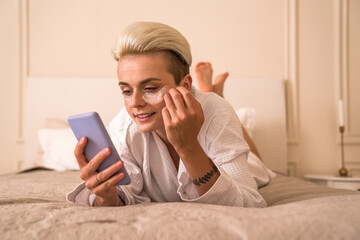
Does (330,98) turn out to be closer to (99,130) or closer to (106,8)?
(106,8)

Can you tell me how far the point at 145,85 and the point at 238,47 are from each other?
2452mm

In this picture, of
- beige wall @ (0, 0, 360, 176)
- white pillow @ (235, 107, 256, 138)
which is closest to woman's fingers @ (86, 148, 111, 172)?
white pillow @ (235, 107, 256, 138)

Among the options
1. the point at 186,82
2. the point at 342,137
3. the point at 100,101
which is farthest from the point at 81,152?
the point at 342,137

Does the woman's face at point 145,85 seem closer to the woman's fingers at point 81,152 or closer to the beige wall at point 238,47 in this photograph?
the woman's fingers at point 81,152

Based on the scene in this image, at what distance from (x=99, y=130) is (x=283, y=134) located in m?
2.49

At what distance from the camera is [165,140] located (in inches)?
51.7

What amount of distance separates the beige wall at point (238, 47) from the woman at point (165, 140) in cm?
215

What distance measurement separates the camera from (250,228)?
621 millimetres

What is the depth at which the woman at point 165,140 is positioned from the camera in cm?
95

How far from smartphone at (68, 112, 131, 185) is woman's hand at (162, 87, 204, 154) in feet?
0.62

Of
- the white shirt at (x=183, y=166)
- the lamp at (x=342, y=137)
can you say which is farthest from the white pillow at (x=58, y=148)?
the lamp at (x=342, y=137)

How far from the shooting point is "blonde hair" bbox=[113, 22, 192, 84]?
1.10 metres

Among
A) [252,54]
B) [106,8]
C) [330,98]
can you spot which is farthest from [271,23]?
[106,8]

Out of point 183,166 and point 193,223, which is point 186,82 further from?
point 193,223
